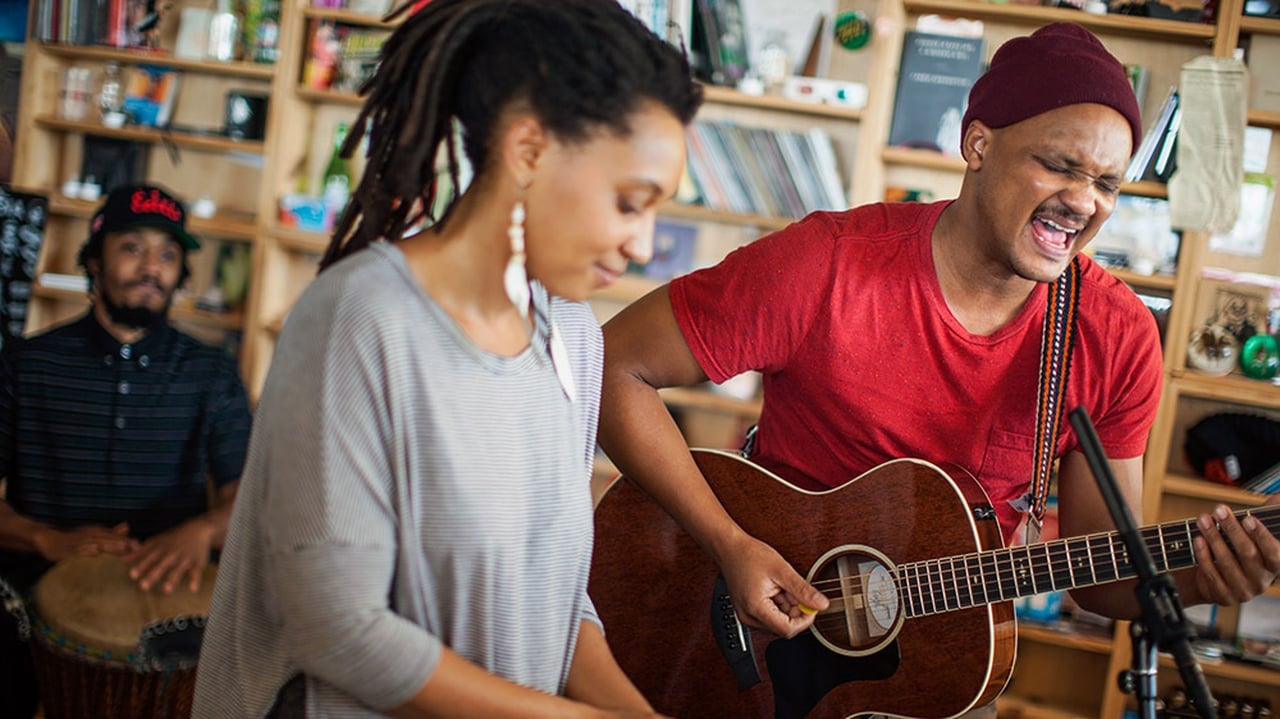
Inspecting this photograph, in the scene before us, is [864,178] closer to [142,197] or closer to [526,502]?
[142,197]

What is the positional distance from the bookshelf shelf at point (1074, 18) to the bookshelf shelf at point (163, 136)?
241 cm

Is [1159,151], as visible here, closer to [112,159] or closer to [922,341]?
[922,341]

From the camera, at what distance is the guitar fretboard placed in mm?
1566

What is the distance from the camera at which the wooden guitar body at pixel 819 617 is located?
5.51 feet

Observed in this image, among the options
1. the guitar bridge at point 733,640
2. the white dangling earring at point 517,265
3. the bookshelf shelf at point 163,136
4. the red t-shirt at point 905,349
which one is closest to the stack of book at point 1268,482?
the red t-shirt at point 905,349

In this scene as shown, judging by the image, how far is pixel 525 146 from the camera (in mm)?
1062

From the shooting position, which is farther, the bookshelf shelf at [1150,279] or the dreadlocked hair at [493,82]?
the bookshelf shelf at [1150,279]

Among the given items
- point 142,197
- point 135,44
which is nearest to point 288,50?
point 135,44

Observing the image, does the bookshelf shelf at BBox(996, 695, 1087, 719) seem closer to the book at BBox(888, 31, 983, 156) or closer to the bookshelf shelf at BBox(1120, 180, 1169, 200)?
the bookshelf shelf at BBox(1120, 180, 1169, 200)

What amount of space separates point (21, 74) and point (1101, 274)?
13.9ft

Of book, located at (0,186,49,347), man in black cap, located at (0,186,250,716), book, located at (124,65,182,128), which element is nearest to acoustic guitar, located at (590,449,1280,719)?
man in black cap, located at (0,186,250,716)

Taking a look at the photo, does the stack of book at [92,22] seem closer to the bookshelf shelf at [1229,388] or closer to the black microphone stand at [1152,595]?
the bookshelf shelf at [1229,388]

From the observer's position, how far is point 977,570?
1661 mm

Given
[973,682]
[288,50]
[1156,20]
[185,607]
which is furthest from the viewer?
[288,50]
